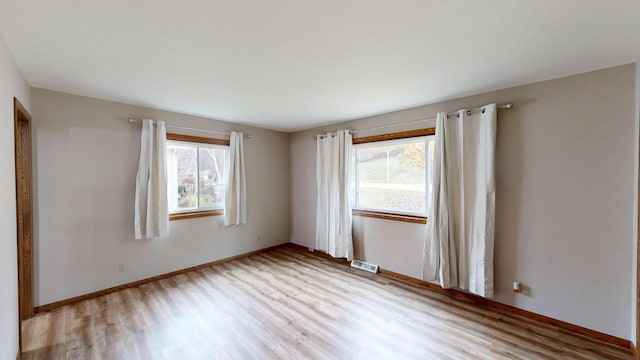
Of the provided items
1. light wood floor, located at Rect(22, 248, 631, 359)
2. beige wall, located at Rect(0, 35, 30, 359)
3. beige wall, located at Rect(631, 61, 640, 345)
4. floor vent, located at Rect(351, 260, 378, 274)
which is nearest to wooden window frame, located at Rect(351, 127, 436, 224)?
floor vent, located at Rect(351, 260, 378, 274)

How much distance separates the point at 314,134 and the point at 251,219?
1.96 meters

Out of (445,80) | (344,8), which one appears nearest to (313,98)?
(445,80)

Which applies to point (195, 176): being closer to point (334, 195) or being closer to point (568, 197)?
point (334, 195)

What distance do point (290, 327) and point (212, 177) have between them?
2695mm

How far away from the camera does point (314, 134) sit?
466 centimetres

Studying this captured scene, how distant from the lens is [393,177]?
3598 mm

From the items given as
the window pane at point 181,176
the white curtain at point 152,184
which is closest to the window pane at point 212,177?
the window pane at point 181,176

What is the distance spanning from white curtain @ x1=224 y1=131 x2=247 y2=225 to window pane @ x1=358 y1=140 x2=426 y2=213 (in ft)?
6.54

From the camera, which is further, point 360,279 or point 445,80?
point 360,279

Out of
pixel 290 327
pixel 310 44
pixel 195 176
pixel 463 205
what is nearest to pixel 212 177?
pixel 195 176

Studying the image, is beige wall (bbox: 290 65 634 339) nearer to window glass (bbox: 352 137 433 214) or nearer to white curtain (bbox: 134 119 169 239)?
window glass (bbox: 352 137 433 214)

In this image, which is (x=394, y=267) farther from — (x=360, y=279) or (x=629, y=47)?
(x=629, y=47)

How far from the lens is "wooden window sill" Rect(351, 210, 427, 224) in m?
3.27

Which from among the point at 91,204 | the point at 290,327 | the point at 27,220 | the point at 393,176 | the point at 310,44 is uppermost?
the point at 310,44
